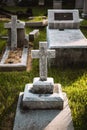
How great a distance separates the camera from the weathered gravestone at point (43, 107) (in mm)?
5398

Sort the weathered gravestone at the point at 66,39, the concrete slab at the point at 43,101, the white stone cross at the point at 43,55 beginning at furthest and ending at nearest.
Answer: the weathered gravestone at the point at 66,39
the white stone cross at the point at 43,55
the concrete slab at the point at 43,101

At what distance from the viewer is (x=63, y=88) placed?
737cm

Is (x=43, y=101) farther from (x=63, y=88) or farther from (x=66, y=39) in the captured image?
(x=66, y=39)

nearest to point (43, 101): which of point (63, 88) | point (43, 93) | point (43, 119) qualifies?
point (43, 93)

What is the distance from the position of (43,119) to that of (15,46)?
556cm

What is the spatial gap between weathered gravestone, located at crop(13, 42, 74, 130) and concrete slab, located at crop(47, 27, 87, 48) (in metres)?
2.69

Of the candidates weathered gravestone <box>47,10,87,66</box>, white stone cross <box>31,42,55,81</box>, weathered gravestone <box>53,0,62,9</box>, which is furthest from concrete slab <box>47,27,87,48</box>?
weathered gravestone <box>53,0,62,9</box>

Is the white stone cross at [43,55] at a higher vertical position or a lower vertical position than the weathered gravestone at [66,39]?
higher

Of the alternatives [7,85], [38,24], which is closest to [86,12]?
[38,24]

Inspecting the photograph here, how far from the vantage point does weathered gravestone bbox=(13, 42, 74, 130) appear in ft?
17.7

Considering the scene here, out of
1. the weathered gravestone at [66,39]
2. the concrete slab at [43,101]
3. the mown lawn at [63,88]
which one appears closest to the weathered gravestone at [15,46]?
the mown lawn at [63,88]

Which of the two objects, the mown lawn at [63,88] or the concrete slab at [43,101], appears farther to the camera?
the mown lawn at [63,88]

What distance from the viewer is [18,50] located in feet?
34.9

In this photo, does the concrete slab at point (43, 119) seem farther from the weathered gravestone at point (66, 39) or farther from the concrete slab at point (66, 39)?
the concrete slab at point (66, 39)
